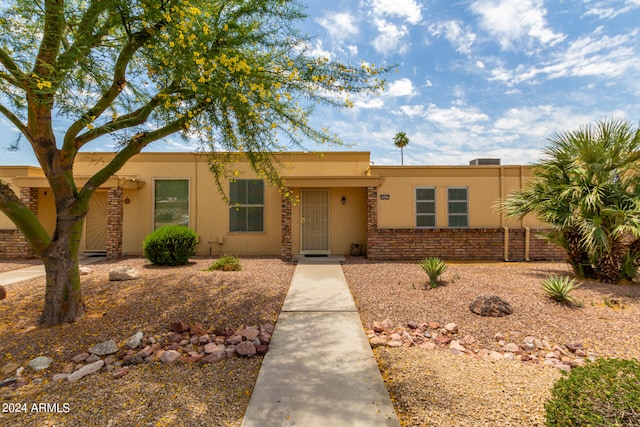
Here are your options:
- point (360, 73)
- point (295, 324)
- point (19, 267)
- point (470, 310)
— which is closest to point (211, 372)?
point (295, 324)

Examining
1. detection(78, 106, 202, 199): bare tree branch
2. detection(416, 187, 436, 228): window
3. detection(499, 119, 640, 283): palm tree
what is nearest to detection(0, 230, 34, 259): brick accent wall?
detection(78, 106, 202, 199): bare tree branch

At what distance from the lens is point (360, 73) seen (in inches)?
160

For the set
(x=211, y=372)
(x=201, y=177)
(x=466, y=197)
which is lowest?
(x=211, y=372)

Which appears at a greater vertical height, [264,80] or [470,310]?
[264,80]

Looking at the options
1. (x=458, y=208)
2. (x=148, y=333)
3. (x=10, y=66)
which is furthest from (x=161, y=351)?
(x=458, y=208)

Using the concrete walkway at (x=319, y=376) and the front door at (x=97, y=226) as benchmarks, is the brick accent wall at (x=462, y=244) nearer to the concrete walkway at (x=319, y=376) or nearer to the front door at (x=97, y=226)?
the concrete walkway at (x=319, y=376)

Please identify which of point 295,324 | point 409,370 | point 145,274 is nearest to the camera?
point 409,370

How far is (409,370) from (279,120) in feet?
12.2

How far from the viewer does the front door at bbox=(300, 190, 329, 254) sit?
10172 mm

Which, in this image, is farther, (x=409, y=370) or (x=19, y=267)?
(x=19, y=267)

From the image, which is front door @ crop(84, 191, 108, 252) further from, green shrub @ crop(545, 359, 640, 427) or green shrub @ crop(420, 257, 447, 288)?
green shrub @ crop(545, 359, 640, 427)

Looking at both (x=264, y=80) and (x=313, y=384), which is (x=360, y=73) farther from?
(x=313, y=384)

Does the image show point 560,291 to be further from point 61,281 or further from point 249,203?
point 249,203

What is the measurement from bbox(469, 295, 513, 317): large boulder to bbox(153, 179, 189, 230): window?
9.05m
